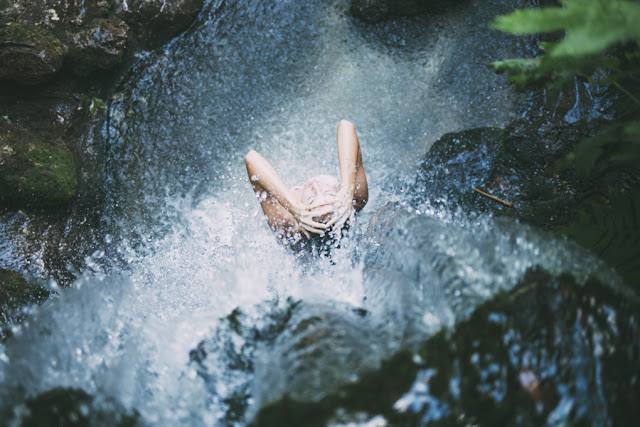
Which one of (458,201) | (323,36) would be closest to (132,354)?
(458,201)

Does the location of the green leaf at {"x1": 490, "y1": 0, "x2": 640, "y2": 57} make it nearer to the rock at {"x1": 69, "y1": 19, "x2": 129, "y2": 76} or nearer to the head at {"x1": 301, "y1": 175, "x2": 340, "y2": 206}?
the head at {"x1": 301, "y1": 175, "x2": 340, "y2": 206}

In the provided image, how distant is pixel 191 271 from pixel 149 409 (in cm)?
163

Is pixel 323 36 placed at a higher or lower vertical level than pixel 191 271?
higher

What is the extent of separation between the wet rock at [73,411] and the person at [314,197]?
61.4 inches

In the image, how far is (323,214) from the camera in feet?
9.24

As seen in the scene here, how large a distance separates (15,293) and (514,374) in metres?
3.65

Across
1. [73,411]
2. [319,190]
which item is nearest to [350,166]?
[319,190]

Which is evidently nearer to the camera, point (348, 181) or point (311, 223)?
point (311, 223)

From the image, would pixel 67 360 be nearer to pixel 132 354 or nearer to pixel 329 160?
pixel 132 354

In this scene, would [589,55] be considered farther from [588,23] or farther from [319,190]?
[319,190]

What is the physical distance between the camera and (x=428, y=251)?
238 cm

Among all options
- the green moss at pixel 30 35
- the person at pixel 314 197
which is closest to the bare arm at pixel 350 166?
the person at pixel 314 197

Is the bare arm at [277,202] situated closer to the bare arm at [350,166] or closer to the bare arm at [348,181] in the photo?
the bare arm at [348,181]

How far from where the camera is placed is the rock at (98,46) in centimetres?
357
